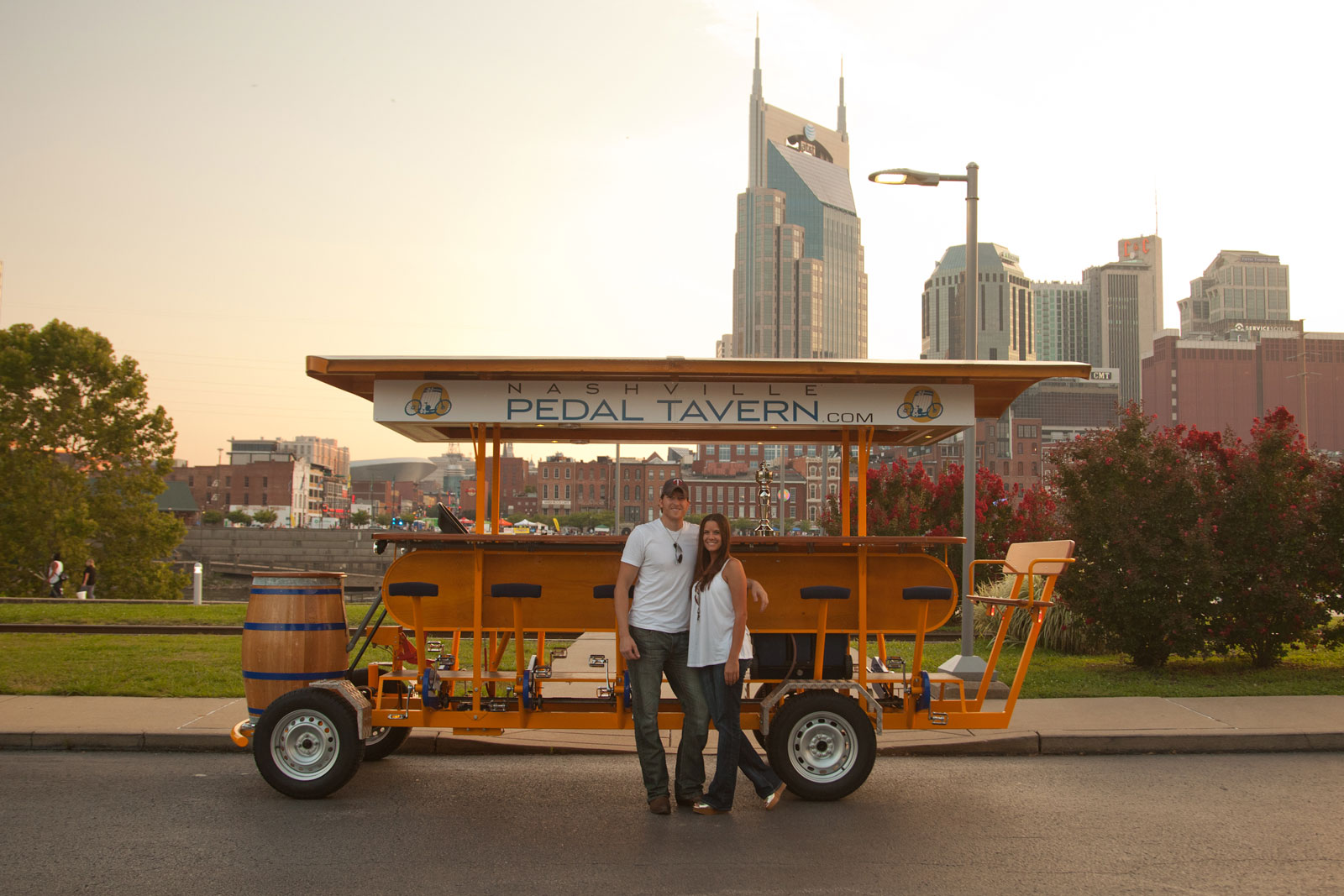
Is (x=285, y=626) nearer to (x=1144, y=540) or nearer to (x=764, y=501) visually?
(x=764, y=501)

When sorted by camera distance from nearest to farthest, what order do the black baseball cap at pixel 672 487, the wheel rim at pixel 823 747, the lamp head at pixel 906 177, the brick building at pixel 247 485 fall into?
1. the black baseball cap at pixel 672 487
2. the wheel rim at pixel 823 747
3. the lamp head at pixel 906 177
4. the brick building at pixel 247 485

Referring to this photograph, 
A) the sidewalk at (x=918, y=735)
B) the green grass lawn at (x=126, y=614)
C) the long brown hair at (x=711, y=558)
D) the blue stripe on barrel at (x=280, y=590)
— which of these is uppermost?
the long brown hair at (x=711, y=558)

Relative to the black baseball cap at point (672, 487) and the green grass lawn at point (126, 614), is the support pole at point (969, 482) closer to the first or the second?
the black baseball cap at point (672, 487)

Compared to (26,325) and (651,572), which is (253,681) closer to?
(651,572)

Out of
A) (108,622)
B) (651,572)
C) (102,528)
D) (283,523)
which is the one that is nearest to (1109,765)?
(651,572)

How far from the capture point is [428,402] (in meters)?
7.71

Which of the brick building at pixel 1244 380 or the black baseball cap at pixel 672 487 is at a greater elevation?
the brick building at pixel 1244 380

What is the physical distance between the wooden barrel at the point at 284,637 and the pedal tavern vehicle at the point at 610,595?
0.02 metres

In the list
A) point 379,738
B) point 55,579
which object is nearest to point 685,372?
point 379,738

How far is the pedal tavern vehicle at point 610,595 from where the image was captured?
706 cm

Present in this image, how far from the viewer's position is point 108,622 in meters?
17.3

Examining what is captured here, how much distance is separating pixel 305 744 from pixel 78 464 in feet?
120

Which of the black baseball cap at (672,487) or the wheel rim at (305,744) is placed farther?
the wheel rim at (305,744)

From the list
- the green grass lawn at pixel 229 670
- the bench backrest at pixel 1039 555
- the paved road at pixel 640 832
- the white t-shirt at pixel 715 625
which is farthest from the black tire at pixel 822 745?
the green grass lawn at pixel 229 670
